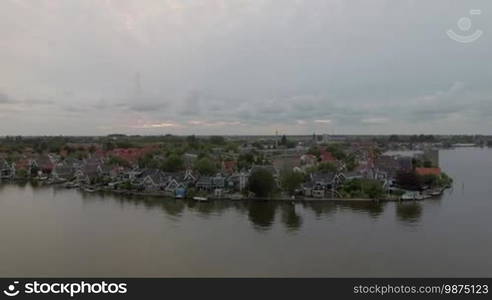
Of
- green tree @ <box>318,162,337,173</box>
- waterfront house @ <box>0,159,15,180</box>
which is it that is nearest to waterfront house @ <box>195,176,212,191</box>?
green tree @ <box>318,162,337,173</box>

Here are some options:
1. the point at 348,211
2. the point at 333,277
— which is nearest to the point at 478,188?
the point at 348,211

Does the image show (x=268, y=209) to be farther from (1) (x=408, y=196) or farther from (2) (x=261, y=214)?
(1) (x=408, y=196)

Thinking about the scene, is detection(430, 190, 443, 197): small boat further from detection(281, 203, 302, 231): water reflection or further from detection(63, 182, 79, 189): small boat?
detection(63, 182, 79, 189): small boat

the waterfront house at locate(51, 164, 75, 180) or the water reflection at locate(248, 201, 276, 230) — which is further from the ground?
the waterfront house at locate(51, 164, 75, 180)

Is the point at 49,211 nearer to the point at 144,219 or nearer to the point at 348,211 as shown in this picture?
the point at 144,219

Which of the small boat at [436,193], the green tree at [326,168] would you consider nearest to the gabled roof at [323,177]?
the green tree at [326,168]
